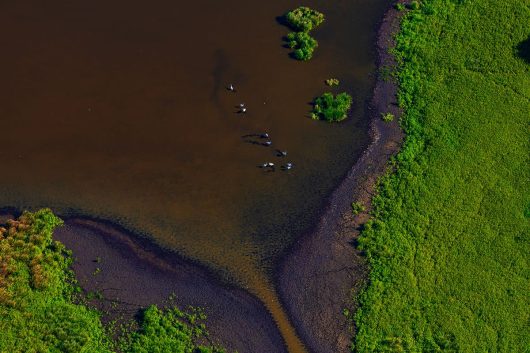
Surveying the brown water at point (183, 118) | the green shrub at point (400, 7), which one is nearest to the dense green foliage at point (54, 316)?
the brown water at point (183, 118)

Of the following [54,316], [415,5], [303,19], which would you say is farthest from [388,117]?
[54,316]

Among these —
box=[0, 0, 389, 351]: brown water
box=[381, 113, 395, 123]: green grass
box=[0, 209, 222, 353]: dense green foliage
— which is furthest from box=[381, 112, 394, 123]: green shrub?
box=[0, 209, 222, 353]: dense green foliage

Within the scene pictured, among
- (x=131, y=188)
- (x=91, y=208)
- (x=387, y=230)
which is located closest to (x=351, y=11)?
(x=387, y=230)

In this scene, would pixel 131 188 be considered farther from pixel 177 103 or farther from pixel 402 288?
pixel 402 288

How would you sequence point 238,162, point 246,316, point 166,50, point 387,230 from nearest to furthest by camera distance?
point 246,316
point 387,230
point 238,162
point 166,50

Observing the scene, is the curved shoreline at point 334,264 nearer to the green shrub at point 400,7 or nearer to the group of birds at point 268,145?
the group of birds at point 268,145

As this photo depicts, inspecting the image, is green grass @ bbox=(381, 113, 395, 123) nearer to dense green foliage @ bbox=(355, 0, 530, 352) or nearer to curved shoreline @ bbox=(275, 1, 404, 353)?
curved shoreline @ bbox=(275, 1, 404, 353)
